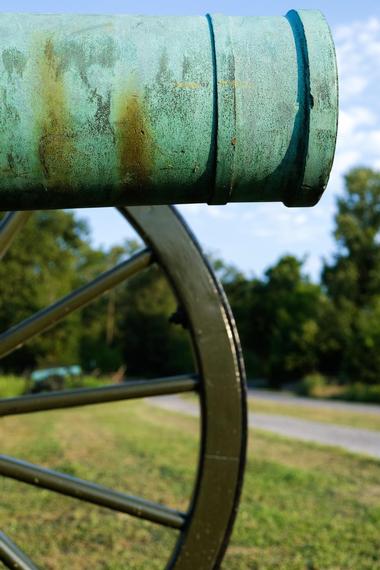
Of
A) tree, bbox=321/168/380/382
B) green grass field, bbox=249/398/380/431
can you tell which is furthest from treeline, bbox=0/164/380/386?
green grass field, bbox=249/398/380/431

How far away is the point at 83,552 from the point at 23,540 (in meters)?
0.47

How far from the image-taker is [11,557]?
260 centimetres

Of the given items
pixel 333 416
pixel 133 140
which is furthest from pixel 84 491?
pixel 333 416

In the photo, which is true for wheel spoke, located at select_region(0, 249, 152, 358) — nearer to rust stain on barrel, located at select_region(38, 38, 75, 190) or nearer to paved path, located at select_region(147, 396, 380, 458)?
rust stain on barrel, located at select_region(38, 38, 75, 190)

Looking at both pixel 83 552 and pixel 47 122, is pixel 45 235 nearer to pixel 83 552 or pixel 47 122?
pixel 83 552

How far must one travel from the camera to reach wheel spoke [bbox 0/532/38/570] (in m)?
2.59

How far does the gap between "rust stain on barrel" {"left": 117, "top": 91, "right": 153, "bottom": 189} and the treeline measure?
924 inches

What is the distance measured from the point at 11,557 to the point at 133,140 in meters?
1.79

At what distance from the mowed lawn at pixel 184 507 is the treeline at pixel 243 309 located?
16.0 meters

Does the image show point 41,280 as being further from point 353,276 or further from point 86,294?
point 86,294

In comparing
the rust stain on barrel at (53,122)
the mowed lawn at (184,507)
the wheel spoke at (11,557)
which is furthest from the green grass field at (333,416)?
the rust stain on barrel at (53,122)

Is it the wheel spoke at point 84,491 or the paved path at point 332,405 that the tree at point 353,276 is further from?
the wheel spoke at point 84,491

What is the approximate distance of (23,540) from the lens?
4.93m

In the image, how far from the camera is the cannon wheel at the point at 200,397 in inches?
107
